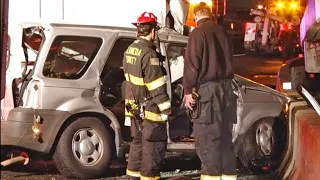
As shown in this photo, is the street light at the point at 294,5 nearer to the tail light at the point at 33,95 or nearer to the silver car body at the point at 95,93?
the silver car body at the point at 95,93

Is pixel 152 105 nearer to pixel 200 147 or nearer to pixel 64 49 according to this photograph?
pixel 200 147

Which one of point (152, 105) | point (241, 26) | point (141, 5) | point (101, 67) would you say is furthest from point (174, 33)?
point (241, 26)

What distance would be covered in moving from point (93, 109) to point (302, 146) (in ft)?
7.74

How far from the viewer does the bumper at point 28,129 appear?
638 cm

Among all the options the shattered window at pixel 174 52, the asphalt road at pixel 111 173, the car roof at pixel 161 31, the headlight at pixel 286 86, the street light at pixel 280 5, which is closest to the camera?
the car roof at pixel 161 31

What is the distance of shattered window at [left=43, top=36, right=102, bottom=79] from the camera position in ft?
21.7

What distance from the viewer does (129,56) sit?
5902 mm

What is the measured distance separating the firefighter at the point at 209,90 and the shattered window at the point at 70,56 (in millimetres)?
1648

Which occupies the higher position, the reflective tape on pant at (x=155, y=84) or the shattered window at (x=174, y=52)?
the shattered window at (x=174, y=52)

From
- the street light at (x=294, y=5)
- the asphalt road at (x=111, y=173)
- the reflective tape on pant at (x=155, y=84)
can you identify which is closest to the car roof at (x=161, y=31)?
the reflective tape on pant at (x=155, y=84)

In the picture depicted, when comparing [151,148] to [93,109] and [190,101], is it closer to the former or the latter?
[190,101]

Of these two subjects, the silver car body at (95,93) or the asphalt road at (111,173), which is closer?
the silver car body at (95,93)

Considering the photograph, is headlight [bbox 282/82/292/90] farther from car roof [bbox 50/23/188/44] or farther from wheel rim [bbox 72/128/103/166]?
wheel rim [bbox 72/128/103/166]

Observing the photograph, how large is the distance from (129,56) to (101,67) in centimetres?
96
